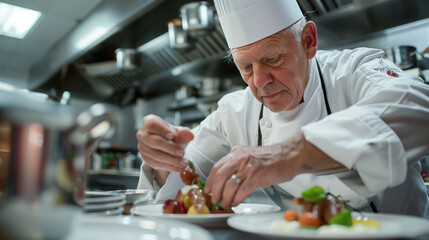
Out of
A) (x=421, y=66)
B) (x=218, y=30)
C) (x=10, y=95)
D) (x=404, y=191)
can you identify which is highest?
(x=218, y=30)

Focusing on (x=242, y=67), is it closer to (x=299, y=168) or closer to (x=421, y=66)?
(x=299, y=168)

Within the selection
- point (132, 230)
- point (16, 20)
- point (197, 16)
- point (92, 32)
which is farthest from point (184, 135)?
point (16, 20)

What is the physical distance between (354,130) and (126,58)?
13.5ft

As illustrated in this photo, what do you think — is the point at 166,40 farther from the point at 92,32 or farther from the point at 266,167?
the point at 266,167

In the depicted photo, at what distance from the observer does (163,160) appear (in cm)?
124

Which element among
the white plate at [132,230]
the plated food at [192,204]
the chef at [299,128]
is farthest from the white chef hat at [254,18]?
the white plate at [132,230]

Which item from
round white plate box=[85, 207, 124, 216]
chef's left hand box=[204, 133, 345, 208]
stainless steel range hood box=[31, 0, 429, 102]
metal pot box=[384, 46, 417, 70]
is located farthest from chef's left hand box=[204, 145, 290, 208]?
metal pot box=[384, 46, 417, 70]

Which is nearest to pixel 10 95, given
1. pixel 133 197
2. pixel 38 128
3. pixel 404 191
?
pixel 38 128

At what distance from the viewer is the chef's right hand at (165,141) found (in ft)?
3.93

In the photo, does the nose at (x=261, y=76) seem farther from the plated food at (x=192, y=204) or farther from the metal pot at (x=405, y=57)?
the metal pot at (x=405, y=57)

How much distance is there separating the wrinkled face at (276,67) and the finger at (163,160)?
17.9 inches

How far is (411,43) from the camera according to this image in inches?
115

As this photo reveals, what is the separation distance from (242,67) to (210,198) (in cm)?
65

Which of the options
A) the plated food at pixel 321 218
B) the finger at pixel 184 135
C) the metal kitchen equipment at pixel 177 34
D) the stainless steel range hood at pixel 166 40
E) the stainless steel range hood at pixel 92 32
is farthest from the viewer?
the metal kitchen equipment at pixel 177 34
